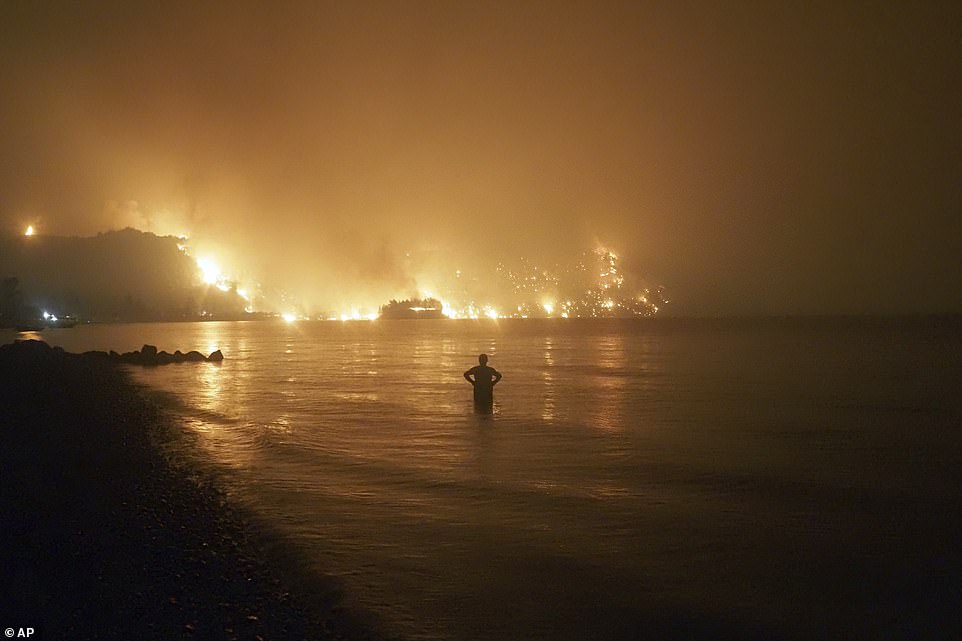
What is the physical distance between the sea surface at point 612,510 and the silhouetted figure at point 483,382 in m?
0.73

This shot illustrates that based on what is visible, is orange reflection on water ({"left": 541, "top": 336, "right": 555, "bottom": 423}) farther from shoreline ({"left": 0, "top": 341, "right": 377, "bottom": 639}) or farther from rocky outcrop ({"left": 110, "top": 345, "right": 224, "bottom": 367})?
rocky outcrop ({"left": 110, "top": 345, "right": 224, "bottom": 367})

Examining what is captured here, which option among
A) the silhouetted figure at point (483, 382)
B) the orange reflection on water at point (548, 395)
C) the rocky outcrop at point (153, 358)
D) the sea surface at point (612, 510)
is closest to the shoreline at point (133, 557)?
the sea surface at point (612, 510)

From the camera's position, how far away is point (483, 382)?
2531 cm

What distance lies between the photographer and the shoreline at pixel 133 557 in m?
7.94

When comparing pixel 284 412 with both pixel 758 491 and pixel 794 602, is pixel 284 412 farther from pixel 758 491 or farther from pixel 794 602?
pixel 794 602

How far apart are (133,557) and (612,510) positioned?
8627 millimetres

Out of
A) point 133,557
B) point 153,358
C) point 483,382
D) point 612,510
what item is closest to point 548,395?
point 483,382

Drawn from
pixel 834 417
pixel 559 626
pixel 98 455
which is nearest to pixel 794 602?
pixel 559 626

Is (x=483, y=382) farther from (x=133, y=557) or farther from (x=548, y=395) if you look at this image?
(x=133, y=557)

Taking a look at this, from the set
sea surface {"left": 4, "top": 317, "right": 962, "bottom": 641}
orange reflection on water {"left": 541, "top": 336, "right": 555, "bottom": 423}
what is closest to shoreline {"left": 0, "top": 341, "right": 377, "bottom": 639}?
sea surface {"left": 4, "top": 317, "right": 962, "bottom": 641}

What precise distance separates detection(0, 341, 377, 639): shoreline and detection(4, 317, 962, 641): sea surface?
88 cm

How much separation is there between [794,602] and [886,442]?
16901 millimetres

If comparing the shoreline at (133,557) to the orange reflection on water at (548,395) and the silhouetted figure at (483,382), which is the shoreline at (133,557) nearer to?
the silhouetted figure at (483,382)

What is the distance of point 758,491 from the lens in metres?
16.1
